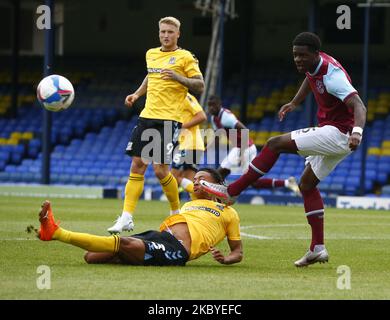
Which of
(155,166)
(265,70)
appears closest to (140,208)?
(155,166)

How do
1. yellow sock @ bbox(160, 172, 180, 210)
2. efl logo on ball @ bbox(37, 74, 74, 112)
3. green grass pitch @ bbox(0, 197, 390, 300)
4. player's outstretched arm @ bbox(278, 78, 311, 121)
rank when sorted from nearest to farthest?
green grass pitch @ bbox(0, 197, 390, 300), player's outstretched arm @ bbox(278, 78, 311, 121), efl logo on ball @ bbox(37, 74, 74, 112), yellow sock @ bbox(160, 172, 180, 210)

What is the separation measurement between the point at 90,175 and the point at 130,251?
19.9m

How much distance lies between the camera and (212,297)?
667 centimetres

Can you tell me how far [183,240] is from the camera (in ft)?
27.7

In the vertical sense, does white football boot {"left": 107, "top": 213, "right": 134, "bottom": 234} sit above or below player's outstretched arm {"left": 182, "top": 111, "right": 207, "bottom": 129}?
below

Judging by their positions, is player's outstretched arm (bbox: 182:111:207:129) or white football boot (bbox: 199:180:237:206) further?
player's outstretched arm (bbox: 182:111:207:129)

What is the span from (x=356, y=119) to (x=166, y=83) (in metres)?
3.58

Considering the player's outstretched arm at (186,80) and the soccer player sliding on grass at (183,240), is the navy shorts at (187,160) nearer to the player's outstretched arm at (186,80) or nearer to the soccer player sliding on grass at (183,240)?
the player's outstretched arm at (186,80)

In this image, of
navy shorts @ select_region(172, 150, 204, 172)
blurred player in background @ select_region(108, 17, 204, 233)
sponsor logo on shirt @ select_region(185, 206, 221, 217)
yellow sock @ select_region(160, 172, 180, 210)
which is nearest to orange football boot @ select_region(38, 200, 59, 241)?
sponsor logo on shirt @ select_region(185, 206, 221, 217)

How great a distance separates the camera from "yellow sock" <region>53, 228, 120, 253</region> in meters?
7.74

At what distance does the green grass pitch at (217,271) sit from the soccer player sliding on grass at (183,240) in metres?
0.12

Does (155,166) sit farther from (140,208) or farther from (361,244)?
(140,208)

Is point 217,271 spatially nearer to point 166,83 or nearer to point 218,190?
point 218,190

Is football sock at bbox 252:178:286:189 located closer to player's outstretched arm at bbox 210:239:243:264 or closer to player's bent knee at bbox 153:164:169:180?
player's bent knee at bbox 153:164:169:180
